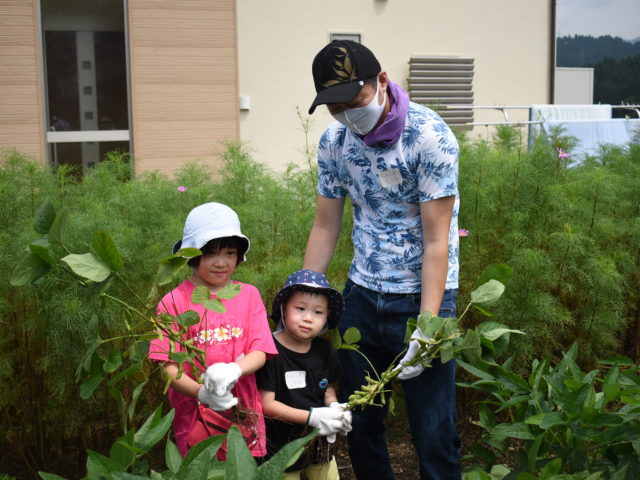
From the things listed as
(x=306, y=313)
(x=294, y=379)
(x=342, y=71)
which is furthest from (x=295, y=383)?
(x=342, y=71)

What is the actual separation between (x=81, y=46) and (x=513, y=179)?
14.7ft

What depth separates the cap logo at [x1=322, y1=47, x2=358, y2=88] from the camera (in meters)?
2.02

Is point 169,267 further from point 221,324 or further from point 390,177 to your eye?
point 390,177

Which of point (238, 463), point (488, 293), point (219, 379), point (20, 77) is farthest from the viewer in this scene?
point (20, 77)

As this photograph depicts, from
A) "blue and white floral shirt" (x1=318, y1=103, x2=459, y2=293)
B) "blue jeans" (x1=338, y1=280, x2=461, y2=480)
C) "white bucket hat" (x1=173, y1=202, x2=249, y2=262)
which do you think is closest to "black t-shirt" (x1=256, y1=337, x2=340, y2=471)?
"blue jeans" (x1=338, y1=280, x2=461, y2=480)

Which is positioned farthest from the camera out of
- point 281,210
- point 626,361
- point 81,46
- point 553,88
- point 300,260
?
point 553,88

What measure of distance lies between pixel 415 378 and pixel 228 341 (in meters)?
0.53

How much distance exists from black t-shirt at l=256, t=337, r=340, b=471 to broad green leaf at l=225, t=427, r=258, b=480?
1135 millimetres

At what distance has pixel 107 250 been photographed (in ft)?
4.49

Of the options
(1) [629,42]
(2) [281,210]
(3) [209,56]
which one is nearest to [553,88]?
(1) [629,42]

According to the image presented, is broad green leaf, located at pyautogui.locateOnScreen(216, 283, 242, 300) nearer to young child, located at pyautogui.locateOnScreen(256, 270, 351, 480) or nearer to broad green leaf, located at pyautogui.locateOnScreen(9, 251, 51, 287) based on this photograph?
broad green leaf, located at pyautogui.locateOnScreen(9, 251, 51, 287)

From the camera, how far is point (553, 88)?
375 inches

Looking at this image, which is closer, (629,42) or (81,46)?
(81,46)

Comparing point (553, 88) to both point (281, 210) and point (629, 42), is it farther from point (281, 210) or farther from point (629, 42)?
point (281, 210)
